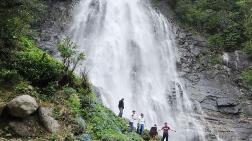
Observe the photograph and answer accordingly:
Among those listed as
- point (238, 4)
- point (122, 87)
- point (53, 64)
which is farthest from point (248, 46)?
point (53, 64)

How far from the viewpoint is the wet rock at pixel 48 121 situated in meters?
14.3

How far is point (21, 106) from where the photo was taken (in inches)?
551

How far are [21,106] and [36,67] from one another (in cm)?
298

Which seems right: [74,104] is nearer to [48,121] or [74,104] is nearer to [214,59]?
[48,121]

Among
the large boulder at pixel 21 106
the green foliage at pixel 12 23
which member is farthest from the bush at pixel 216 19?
the large boulder at pixel 21 106

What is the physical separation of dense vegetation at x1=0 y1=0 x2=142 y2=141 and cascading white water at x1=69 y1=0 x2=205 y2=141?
8303 mm

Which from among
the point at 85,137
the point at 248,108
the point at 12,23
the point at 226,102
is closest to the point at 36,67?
the point at 12,23

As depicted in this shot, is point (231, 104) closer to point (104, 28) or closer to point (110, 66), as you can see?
point (110, 66)

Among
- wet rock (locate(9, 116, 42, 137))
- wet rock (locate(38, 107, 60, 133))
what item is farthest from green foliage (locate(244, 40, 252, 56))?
wet rock (locate(9, 116, 42, 137))

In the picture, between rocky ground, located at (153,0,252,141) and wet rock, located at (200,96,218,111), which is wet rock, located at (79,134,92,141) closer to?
rocky ground, located at (153,0,252,141)

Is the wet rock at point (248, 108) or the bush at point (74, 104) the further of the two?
the wet rock at point (248, 108)

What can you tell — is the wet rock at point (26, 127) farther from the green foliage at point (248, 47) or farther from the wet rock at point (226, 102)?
the green foliage at point (248, 47)

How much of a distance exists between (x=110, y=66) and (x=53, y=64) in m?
13.2

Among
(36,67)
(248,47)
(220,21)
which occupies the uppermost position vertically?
(220,21)
